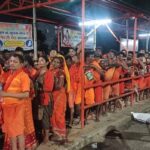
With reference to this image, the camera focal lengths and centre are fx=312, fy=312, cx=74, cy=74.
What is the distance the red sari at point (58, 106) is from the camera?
5.46 metres

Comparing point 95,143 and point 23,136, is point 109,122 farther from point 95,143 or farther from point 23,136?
point 23,136

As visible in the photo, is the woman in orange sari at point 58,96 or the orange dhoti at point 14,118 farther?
the woman in orange sari at point 58,96

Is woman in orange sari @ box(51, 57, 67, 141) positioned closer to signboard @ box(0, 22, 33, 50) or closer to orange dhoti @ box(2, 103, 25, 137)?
orange dhoti @ box(2, 103, 25, 137)

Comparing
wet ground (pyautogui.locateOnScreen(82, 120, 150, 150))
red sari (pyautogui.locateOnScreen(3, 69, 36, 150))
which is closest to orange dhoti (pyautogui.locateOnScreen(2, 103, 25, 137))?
red sari (pyautogui.locateOnScreen(3, 69, 36, 150))

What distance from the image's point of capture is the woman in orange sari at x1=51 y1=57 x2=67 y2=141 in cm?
546

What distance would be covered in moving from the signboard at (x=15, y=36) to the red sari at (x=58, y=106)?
164 inches

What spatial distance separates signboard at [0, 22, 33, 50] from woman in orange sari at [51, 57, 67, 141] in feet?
13.4

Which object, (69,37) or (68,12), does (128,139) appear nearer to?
(68,12)

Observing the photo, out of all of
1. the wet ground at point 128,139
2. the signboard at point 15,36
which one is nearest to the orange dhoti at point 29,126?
the wet ground at point 128,139

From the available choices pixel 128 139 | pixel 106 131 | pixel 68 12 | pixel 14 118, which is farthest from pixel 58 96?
pixel 68 12

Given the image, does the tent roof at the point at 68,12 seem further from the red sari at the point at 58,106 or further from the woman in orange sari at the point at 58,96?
the red sari at the point at 58,106

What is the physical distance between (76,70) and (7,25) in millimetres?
3592

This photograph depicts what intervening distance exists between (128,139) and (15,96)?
3068 mm

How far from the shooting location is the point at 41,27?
11727 mm
